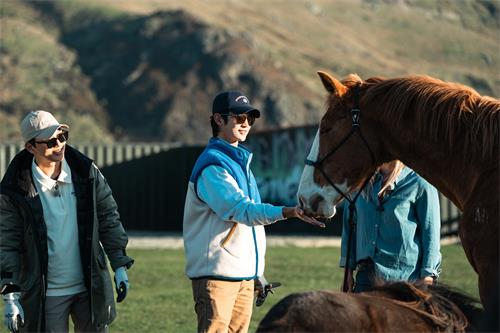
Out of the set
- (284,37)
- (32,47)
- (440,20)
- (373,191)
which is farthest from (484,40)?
(373,191)

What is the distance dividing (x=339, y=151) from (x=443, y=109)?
0.67 m

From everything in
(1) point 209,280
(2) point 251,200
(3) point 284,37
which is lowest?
(1) point 209,280

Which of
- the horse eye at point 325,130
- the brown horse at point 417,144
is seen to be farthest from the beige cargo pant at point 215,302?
the horse eye at point 325,130

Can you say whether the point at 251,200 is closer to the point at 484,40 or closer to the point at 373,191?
the point at 373,191

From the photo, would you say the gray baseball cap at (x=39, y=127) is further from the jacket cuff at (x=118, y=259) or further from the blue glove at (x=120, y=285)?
the blue glove at (x=120, y=285)

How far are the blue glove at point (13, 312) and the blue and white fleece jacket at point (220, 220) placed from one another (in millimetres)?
1066

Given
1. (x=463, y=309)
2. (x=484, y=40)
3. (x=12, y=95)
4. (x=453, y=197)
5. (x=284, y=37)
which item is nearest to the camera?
(x=463, y=309)

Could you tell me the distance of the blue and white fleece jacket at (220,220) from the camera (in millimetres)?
6133

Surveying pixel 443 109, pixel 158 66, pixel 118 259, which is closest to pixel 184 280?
pixel 118 259

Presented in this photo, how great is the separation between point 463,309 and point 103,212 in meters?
2.71

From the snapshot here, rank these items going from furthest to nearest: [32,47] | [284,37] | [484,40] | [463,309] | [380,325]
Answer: [484,40] < [284,37] < [32,47] < [463,309] < [380,325]

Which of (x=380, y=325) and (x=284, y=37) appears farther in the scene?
(x=284, y=37)

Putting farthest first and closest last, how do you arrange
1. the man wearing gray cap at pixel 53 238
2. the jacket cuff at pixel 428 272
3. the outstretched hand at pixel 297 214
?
the jacket cuff at pixel 428 272 → the man wearing gray cap at pixel 53 238 → the outstretched hand at pixel 297 214

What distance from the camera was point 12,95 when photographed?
54.5 metres
